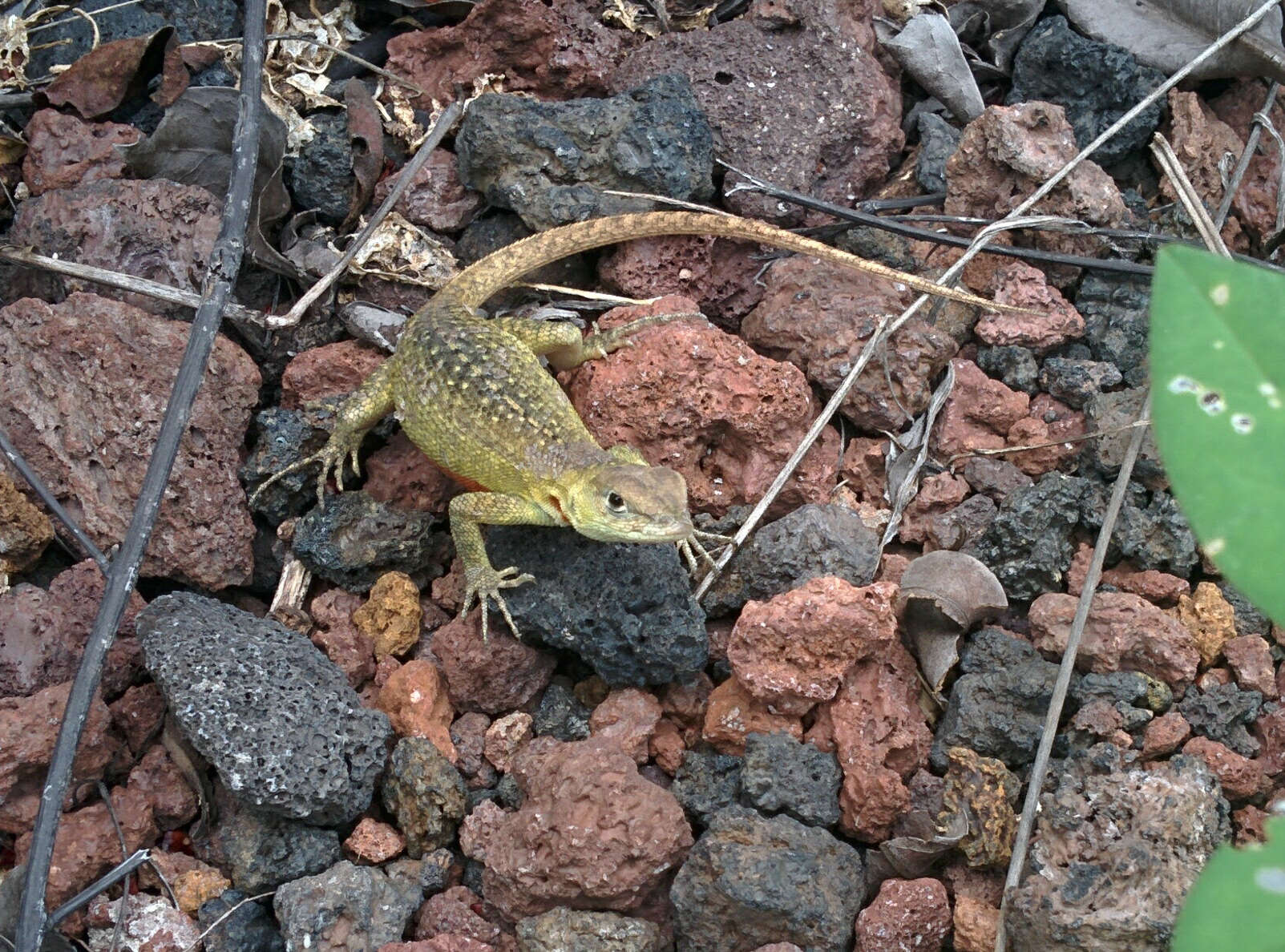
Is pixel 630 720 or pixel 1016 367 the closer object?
pixel 630 720

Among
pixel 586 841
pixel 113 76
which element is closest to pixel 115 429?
pixel 113 76

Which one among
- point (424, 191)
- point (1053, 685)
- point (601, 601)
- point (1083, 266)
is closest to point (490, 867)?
point (601, 601)

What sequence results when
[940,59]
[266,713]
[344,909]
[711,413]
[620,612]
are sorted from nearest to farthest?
[344,909]
[266,713]
[620,612]
[711,413]
[940,59]

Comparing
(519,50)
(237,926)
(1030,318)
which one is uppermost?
(519,50)

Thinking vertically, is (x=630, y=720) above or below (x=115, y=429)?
below

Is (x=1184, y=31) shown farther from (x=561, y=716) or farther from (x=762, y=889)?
(x=762, y=889)

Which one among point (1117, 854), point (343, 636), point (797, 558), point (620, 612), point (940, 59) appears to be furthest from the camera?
point (940, 59)

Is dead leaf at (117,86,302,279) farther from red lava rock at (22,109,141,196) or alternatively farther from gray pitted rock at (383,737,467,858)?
gray pitted rock at (383,737,467,858)
